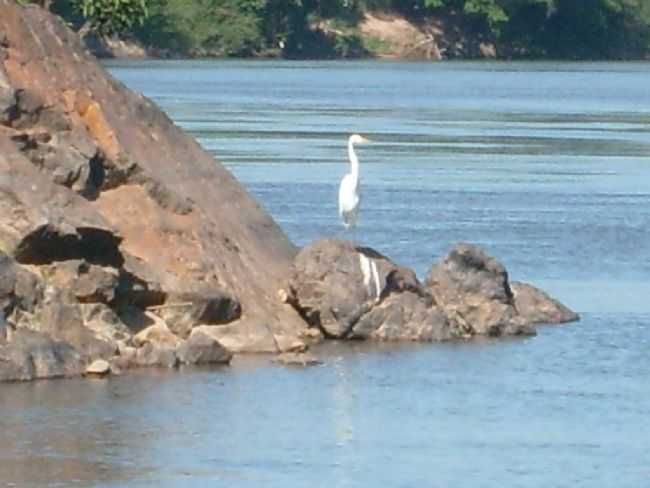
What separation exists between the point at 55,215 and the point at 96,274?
55 cm

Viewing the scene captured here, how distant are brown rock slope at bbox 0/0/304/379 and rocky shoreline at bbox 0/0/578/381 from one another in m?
0.02

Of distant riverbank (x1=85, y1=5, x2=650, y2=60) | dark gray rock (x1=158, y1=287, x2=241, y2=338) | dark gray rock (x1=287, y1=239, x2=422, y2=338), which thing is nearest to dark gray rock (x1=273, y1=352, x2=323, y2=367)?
dark gray rock (x1=158, y1=287, x2=241, y2=338)

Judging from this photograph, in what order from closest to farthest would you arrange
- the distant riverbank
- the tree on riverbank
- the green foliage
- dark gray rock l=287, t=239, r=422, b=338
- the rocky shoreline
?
the rocky shoreline
dark gray rock l=287, t=239, r=422, b=338
the green foliage
the distant riverbank
the tree on riverbank

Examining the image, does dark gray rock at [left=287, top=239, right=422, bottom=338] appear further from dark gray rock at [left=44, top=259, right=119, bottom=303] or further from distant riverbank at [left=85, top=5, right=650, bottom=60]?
distant riverbank at [left=85, top=5, right=650, bottom=60]

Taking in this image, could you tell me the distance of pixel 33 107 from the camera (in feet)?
68.1

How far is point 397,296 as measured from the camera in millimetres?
21562

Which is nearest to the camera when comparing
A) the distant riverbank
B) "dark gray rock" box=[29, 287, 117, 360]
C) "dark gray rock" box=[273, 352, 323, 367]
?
"dark gray rock" box=[29, 287, 117, 360]

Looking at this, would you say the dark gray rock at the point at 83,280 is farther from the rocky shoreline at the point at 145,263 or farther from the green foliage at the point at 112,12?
the green foliage at the point at 112,12

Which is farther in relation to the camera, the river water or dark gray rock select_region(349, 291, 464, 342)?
dark gray rock select_region(349, 291, 464, 342)

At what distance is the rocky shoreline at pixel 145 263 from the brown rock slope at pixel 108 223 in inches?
0.7

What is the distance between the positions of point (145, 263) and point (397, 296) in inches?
92.3

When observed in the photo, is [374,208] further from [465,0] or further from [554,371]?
[465,0]

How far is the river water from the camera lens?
16.1m

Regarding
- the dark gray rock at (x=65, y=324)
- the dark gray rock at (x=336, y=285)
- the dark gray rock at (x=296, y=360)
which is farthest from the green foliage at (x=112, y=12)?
the dark gray rock at (x=65, y=324)
